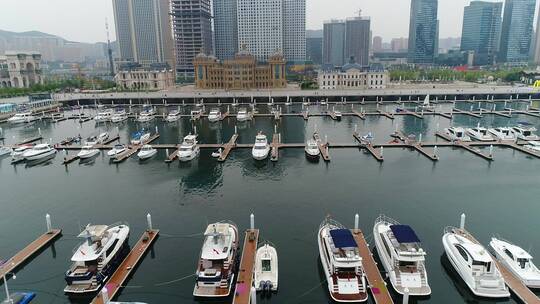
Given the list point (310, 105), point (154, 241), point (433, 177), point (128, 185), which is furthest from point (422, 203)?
point (310, 105)

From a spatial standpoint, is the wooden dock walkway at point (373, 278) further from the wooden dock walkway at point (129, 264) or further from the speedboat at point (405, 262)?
the wooden dock walkway at point (129, 264)

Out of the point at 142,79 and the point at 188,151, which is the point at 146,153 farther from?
the point at 142,79

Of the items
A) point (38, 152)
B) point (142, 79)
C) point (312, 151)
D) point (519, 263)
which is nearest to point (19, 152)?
point (38, 152)

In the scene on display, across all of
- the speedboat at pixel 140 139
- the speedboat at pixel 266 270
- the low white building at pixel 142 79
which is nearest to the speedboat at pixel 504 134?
the speedboat at pixel 266 270

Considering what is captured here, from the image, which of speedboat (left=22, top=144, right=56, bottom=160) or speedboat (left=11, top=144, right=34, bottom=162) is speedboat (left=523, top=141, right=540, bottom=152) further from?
speedboat (left=11, top=144, right=34, bottom=162)

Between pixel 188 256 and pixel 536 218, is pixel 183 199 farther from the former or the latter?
pixel 536 218
